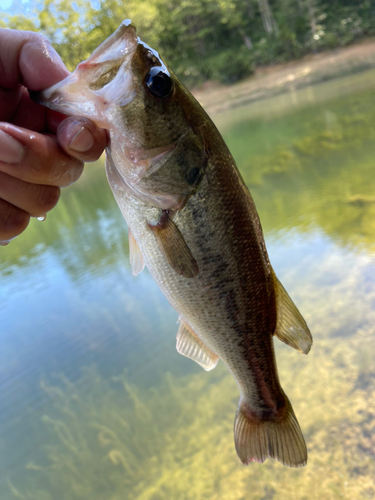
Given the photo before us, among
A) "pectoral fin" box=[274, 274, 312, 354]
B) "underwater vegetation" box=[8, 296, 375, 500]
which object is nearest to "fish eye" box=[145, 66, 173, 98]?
"pectoral fin" box=[274, 274, 312, 354]

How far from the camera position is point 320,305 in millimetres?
4930

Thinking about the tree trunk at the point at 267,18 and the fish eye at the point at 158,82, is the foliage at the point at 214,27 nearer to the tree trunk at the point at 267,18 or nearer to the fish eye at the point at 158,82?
the tree trunk at the point at 267,18

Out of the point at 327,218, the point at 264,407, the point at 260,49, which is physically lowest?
the point at 260,49

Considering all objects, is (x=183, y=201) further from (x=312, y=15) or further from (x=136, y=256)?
(x=312, y=15)

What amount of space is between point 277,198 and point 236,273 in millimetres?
7345

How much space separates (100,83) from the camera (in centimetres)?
128

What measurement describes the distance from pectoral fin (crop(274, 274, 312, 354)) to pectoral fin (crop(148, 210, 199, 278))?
41 centimetres

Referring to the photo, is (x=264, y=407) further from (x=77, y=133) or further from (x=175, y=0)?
(x=175, y=0)

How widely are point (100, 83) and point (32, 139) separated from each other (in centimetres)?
31

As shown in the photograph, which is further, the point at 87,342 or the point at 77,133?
the point at 87,342

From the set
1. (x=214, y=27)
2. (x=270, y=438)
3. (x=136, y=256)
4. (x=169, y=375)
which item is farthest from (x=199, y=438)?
(x=214, y=27)

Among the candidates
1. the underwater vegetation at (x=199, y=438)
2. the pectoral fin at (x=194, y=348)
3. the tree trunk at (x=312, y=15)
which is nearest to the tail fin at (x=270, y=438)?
the pectoral fin at (x=194, y=348)

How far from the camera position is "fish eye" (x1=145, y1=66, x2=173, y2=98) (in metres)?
1.32

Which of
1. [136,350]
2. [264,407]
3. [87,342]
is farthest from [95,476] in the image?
[264,407]
